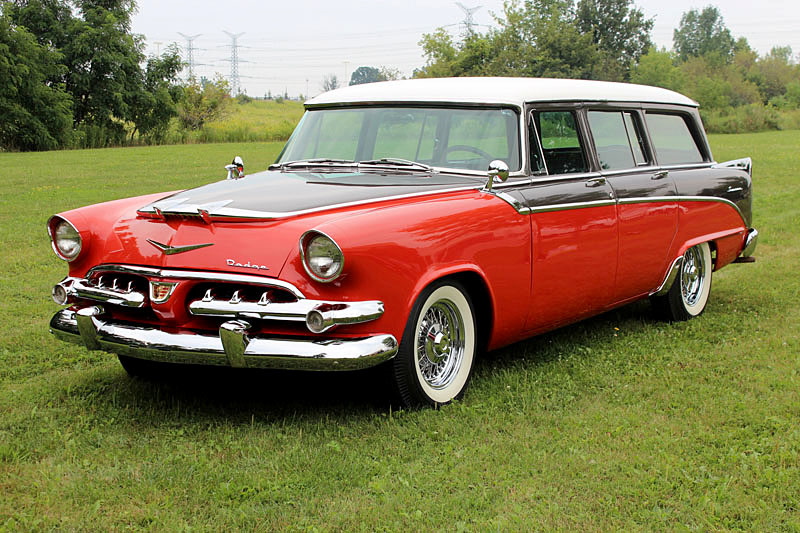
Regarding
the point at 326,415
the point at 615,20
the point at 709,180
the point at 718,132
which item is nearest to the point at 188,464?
the point at 326,415

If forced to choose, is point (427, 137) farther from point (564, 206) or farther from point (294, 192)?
point (294, 192)

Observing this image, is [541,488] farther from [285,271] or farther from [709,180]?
[709,180]

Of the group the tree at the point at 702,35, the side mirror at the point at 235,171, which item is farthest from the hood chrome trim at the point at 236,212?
the tree at the point at 702,35

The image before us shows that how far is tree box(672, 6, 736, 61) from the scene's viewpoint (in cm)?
14000

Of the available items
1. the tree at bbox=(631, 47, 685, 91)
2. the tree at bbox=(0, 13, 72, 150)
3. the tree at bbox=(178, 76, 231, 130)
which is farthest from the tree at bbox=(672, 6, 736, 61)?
the tree at bbox=(0, 13, 72, 150)

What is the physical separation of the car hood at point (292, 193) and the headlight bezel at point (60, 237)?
37 cm

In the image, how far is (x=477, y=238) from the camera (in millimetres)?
4207

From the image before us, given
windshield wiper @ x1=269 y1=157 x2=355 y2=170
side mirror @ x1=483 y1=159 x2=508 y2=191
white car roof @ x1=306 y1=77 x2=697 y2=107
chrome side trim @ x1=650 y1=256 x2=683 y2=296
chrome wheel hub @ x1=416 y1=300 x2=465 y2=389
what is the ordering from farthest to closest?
chrome side trim @ x1=650 y1=256 x2=683 y2=296 → windshield wiper @ x1=269 y1=157 x2=355 y2=170 → white car roof @ x1=306 y1=77 x2=697 y2=107 → side mirror @ x1=483 y1=159 x2=508 y2=191 → chrome wheel hub @ x1=416 y1=300 x2=465 y2=389

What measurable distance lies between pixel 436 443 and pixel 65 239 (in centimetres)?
221

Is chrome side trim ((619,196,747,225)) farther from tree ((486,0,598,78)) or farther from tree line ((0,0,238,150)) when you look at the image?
tree ((486,0,598,78))

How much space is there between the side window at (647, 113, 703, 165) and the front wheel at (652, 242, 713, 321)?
68 cm

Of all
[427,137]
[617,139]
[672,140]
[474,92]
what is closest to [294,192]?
[427,137]

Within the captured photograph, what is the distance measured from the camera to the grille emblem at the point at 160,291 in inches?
150

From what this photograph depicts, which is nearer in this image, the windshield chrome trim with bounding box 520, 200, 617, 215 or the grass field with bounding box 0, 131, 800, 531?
the grass field with bounding box 0, 131, 800, 531
